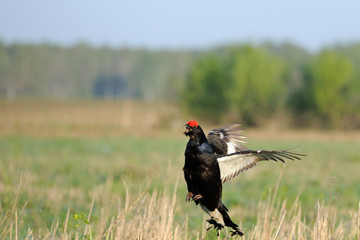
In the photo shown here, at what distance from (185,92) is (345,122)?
19078 millimetres

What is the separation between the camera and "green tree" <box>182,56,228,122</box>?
61.8 m

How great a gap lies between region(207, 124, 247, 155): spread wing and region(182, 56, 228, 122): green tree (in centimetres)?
5501

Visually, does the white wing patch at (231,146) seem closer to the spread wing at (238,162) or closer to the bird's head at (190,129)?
the spread wing at (238,162)

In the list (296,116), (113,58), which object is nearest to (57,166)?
(296,116)

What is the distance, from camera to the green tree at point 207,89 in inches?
2431

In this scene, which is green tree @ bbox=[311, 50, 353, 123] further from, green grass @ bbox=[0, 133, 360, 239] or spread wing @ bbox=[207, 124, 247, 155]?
spread wing @ bbox=[207, 124, 247, 155]

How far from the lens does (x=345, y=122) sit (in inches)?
2267

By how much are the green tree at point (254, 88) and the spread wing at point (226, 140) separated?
5296 centimetres

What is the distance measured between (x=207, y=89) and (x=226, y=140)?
57.3 meters

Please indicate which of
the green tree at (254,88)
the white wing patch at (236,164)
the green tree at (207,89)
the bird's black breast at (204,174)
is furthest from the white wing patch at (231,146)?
the green tree at (207,89)

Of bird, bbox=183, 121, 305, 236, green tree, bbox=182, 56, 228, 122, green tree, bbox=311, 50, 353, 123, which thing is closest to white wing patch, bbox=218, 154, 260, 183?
bird, bbox=183, 121, 305, 236

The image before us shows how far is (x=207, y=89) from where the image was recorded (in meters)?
63.2

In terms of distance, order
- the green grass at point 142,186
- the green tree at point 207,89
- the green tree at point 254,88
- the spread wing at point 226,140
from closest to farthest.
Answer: the spread wing at point 226,140 < the green grass at point 142,186 < the green tree at point 254,88 < the green tree at point 207,89

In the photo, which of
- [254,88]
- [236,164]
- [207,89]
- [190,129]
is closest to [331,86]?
[254,88]
